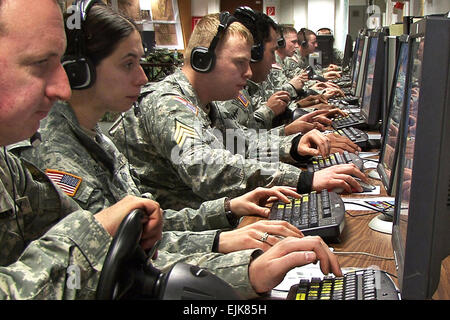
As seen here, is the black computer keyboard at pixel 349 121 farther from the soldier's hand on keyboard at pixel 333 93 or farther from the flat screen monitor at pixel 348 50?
the flat screen monitor at pixel 348 50

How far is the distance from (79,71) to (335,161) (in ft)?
3.57

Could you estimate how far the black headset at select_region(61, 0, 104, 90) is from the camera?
132 centimetres

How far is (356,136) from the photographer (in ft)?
8.13

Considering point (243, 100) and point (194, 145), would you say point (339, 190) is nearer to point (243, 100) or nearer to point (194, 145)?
point (194, 145)

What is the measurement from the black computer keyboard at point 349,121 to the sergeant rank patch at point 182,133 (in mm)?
1339

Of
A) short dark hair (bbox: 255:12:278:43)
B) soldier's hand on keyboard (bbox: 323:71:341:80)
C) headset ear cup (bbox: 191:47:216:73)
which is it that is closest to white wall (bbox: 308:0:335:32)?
soldier's hand on keyboard (bbox: 323:71:341:80)

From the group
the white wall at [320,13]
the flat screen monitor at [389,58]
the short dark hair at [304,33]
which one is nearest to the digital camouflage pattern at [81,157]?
the flat screen monitor at [389,58]

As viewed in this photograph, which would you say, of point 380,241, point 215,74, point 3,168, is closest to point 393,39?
point 215,74

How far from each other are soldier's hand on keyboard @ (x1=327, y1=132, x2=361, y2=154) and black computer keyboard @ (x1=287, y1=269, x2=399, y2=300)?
4.19 feet

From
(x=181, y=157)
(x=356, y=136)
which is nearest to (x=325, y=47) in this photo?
(x=356, y=136)

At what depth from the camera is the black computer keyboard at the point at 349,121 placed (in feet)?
9.22

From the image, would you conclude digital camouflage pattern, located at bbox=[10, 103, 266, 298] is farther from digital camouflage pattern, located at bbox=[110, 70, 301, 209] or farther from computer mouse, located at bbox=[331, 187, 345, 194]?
computer mouse, located at bbox=[331, 187, 345, 194]
